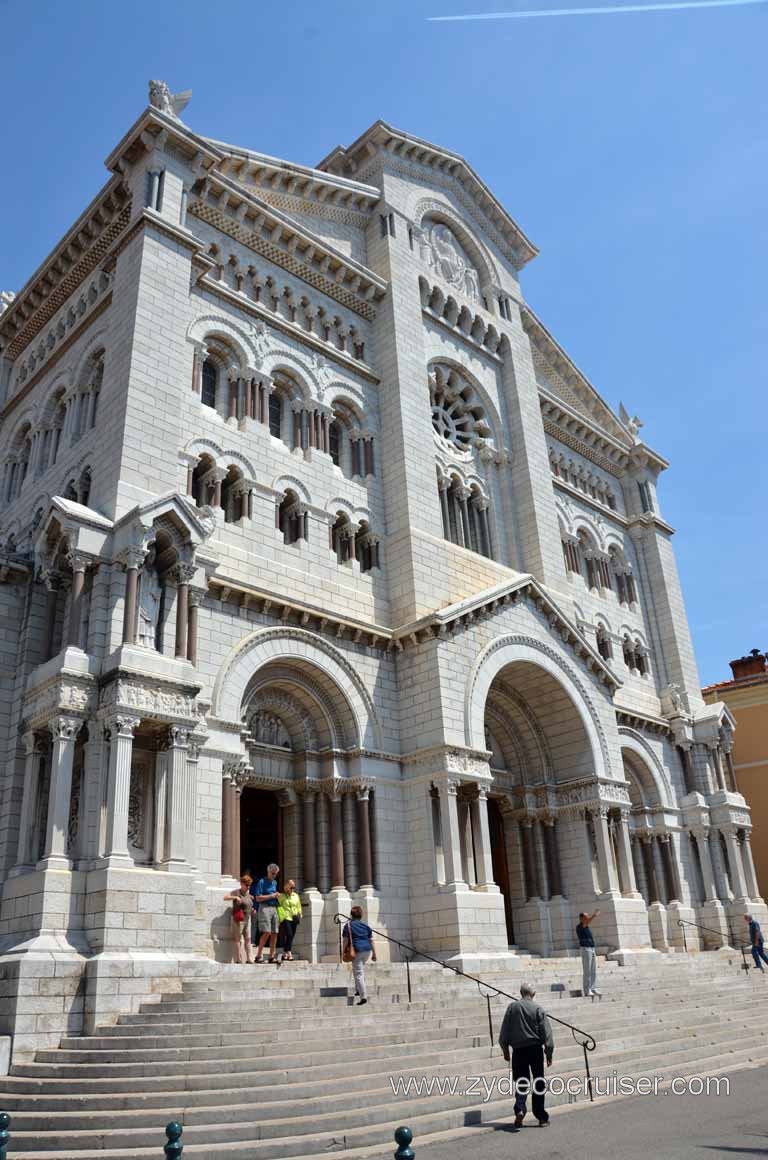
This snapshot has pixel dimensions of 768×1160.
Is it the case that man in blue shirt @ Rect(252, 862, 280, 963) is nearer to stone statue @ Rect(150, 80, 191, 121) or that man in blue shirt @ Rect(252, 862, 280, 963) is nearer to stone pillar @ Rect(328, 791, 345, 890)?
stone pillar @ Rect(328, 791, 345, 890)

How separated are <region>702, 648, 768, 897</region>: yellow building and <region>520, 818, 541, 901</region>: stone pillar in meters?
17.6

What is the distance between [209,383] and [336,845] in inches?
486

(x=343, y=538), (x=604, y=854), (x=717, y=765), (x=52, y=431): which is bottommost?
(x=604, y=854)

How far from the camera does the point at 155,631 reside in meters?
18.7

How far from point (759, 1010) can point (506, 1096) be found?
35.7ft

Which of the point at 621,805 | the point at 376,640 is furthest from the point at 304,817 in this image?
the point at 621,805

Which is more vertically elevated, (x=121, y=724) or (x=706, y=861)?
(x=121, y=724)

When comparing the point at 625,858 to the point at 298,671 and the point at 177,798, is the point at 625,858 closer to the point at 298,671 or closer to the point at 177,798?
the point at 298,671

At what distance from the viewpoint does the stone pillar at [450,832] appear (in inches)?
871

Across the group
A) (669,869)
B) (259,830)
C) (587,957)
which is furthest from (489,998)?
(669,869)

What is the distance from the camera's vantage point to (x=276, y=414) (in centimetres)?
2638

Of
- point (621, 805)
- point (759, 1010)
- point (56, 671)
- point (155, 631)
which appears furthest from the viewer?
point (621, 805)

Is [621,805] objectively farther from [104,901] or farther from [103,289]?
[103,289]

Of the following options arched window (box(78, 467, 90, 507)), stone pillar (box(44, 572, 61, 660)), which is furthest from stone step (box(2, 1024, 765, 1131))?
arched window (box(78, 467, 90, 507))
